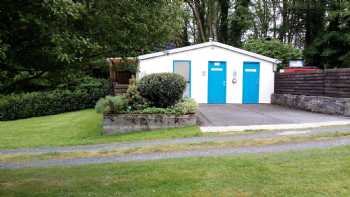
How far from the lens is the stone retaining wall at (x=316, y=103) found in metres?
13.3

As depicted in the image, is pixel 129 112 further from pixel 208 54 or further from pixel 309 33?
pixel 309 33

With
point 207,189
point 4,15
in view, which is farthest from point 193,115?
point 4,15

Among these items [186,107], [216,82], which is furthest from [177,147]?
[216,82]

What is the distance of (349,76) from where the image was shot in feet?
42.9

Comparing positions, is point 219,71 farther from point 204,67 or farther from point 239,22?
point 239,22

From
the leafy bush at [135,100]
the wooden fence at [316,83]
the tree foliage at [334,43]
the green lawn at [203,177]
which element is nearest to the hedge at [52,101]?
the leafy bush at [135,100]

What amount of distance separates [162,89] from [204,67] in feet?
22.3

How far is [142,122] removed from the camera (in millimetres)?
12156

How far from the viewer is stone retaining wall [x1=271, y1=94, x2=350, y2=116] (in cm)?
1334

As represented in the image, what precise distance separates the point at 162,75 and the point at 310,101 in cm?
689

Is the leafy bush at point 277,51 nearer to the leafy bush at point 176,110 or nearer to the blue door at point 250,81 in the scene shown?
the blue door at point 250,81

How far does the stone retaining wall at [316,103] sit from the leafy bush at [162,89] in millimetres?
5840

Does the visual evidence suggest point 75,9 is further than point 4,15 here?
No

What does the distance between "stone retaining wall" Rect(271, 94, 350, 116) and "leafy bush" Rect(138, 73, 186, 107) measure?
5840 millimetres
